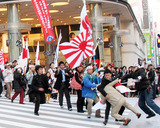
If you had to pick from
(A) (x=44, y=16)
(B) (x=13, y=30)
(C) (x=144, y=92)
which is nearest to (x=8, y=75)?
(A) (x=44, y=16)

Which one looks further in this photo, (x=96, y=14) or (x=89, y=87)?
(x=96, y=14)

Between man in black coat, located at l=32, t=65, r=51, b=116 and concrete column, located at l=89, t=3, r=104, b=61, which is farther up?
concrete column, located at l=89, t=3, r=104, b=61

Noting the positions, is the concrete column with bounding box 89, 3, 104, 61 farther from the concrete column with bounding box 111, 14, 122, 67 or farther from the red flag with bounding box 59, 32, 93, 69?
the red flag with bounding box 59, 32, 93, 69

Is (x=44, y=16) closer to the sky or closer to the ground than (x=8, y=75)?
closer to the sky

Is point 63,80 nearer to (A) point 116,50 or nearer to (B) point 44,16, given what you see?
(B) point 44,16

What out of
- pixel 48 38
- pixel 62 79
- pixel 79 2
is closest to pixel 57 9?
pixel 79 2

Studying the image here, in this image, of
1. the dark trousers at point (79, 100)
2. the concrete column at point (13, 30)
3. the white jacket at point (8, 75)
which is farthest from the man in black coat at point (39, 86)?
the concrete column at point (13, 30)

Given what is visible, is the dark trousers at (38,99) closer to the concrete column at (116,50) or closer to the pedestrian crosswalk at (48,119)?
the pedestrian crosswalk at (48,119)

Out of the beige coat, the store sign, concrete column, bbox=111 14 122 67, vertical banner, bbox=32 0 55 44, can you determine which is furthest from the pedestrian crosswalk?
the store sign

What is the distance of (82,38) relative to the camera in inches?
404

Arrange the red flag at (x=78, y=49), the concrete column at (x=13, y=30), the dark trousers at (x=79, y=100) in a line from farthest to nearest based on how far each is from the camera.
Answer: the concrete column at (x=13, y=30) < the dark trousers at (x=79, y=100) < the red flag at (x=78, y=49)

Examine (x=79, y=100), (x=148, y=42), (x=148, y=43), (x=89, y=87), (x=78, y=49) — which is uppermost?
(x=148, y=42)

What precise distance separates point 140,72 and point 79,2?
65.2 feet

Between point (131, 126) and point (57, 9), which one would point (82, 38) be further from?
point (57, 9)
